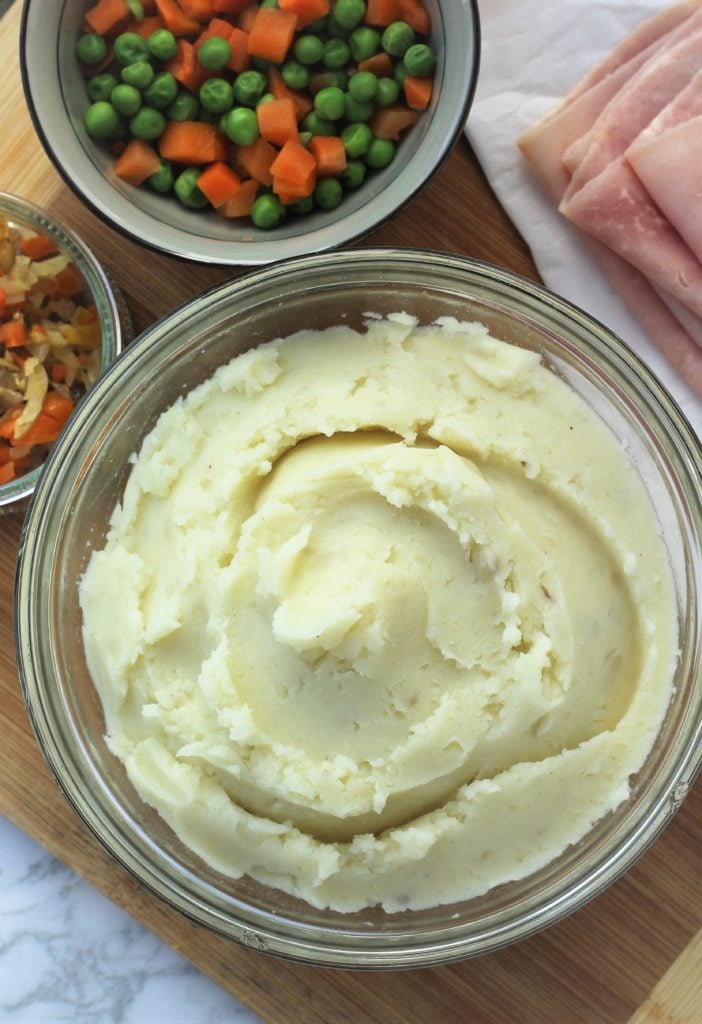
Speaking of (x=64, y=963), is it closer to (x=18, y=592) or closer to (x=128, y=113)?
(x=18, y=592)

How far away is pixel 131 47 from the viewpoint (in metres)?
2.45

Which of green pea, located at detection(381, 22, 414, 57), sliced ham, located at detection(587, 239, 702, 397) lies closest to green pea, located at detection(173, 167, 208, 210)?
green pea, located at detection(381, 22, 414, 57)

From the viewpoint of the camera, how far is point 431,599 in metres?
1.98

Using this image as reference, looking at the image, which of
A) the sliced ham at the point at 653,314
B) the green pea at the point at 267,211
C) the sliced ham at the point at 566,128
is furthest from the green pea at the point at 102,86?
the sliced ham at the point at 653,314

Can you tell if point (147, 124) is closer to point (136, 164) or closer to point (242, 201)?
point (136, 164)

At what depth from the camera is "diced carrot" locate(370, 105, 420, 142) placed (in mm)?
2467

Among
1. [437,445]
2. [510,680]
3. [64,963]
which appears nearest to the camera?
[510,680]

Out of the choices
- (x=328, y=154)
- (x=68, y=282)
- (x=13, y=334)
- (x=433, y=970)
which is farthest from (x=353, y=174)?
(x=433, y=970)

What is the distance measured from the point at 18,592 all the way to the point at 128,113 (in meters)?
1.17

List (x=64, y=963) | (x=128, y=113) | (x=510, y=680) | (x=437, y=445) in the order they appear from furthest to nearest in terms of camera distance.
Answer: (x=64, y=963) → (x=128, y=113) → (x=437, y=445) → (x=510, y=680)

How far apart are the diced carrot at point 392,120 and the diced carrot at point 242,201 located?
325mm

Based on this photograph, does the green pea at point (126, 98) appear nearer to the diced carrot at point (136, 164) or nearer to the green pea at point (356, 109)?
the diced carrot at point (136, 164)

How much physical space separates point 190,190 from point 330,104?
0.39 metres

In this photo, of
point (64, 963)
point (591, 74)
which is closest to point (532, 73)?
point (591, 74)
